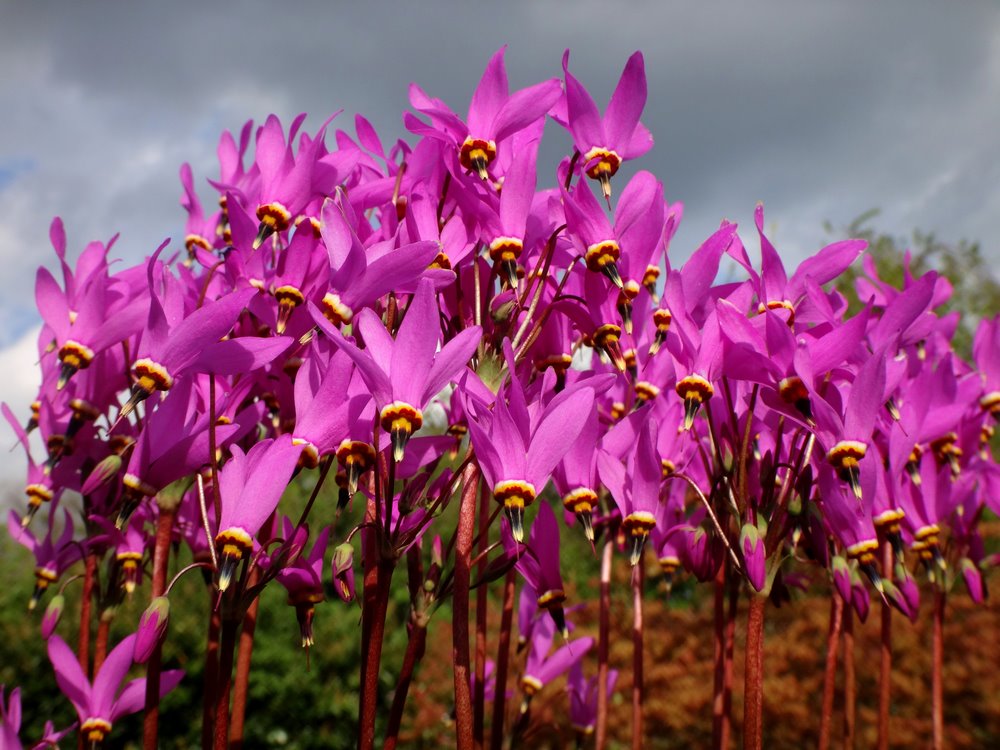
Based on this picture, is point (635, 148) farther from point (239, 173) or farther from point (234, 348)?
point (239, 173)

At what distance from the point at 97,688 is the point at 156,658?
0.33 m

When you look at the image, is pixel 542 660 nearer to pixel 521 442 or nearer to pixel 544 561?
pixel 544 561

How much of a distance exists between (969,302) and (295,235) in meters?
15.3

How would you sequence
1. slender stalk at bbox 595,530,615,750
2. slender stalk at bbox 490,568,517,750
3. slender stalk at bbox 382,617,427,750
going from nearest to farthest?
slender stalk at bbox 382,617,427,750, slender stalk at bbox 490,568,517,750, slender stalk at bbox 595,530,615,750

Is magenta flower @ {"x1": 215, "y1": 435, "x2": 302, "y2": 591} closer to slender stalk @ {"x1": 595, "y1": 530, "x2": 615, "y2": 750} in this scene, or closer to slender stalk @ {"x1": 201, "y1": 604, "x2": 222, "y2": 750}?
slender stalk @ {"x1": 201, "y1": 604, "x2": 222, "y2": 750}

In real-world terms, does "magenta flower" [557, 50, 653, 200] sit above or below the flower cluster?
above

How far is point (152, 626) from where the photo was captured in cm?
111

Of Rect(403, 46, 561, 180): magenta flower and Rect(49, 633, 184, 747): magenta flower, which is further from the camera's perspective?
Rect(49, 633, 184, 747): magenta flower

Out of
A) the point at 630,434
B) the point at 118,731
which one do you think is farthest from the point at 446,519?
the point at 630,434

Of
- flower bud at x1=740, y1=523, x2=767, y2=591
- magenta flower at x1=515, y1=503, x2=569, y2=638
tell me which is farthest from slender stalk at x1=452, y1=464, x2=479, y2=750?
flower bud at x1=740, y1=523, x2=767, y2=591

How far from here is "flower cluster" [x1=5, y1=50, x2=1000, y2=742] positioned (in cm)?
104

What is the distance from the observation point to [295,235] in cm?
129

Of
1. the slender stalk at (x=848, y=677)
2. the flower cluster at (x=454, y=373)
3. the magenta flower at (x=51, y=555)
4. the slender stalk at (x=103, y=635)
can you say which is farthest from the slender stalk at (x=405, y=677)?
the slender stalk at (x=848, y=677)

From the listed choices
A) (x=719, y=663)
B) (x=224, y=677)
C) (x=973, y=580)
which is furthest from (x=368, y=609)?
(x=973, y=580)
